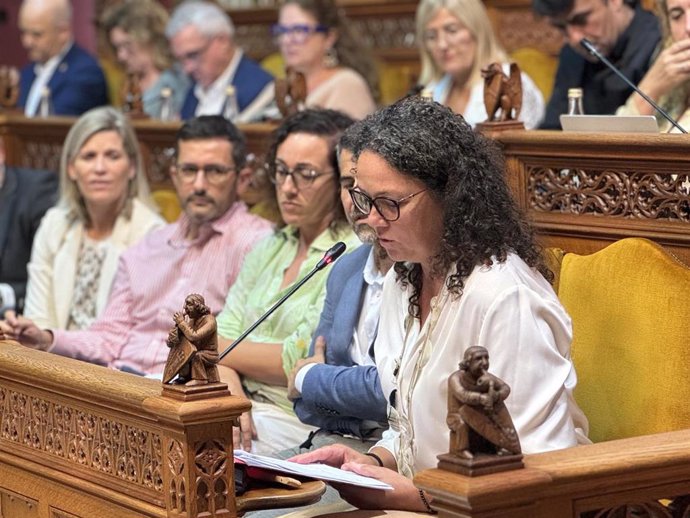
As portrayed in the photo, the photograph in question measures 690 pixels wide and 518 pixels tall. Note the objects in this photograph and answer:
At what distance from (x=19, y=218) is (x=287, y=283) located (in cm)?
165

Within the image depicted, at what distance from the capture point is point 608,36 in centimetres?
409

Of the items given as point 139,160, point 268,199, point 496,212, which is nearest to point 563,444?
point 496,212

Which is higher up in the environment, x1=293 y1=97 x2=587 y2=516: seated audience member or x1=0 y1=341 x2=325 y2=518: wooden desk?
x1=293 y1=97 x2=587 y2=516: seated audience member

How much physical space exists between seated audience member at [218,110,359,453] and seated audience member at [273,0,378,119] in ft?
5.90

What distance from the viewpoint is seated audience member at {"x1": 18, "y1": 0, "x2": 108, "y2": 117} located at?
257 inches

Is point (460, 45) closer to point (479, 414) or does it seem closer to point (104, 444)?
point (104, 444)

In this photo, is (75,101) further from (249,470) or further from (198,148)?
(249,470)

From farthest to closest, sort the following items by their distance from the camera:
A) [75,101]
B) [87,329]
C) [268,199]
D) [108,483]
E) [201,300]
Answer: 1. [75,101]
2. [87,329]
3. [268,199]
4. [108,483]
5. [201,300]

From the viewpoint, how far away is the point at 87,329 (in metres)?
4.08

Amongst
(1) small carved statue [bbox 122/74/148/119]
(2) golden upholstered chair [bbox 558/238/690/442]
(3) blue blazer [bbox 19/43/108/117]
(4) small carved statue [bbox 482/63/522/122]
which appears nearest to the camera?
(2) golden upholstered chair [bbox 558/238/690/442]

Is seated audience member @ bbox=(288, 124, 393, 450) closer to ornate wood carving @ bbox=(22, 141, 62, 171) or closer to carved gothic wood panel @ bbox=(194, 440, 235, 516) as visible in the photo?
carved gothic wood panel @ bbox=(194, 440, 235, 516)

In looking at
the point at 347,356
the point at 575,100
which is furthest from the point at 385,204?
the point at 575,100

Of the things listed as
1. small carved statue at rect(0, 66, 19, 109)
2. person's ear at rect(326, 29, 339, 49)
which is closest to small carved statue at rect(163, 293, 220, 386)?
person's ear at rect(326, 29, 339, 49)

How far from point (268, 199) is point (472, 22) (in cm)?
128
